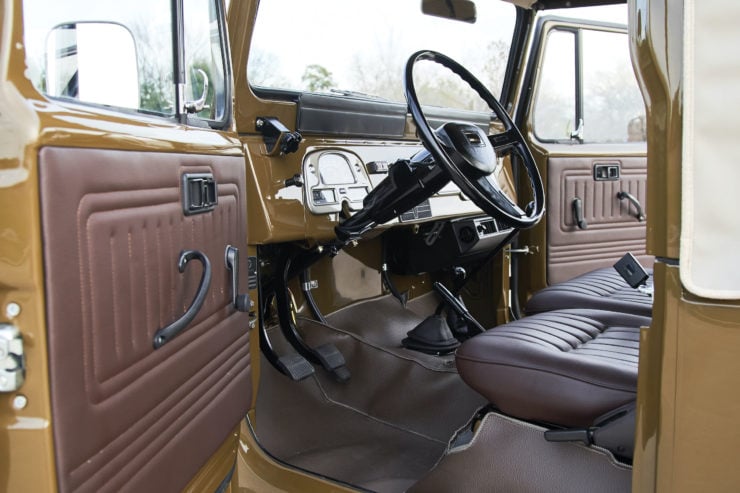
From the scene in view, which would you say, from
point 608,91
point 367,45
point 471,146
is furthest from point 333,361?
point 608,91

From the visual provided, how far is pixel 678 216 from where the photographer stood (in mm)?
977

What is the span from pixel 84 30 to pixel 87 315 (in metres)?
0.47

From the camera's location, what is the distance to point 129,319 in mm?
1007

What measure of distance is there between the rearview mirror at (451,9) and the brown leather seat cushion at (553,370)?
4.18 ft

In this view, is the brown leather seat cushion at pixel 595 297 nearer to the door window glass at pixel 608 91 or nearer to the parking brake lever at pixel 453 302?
the parking brake lever at pixel 453 302

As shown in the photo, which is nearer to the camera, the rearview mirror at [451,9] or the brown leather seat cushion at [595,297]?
the brown leather seat cushion at [595,297]

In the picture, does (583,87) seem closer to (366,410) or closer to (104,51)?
(366,410)

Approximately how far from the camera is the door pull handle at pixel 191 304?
109 centimetres

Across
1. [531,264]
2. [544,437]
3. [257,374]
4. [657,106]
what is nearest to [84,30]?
[657,106]

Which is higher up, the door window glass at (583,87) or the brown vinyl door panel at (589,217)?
the door window glass at (583,87)

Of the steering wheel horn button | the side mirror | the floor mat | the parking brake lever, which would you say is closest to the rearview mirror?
the steering wheel horn button

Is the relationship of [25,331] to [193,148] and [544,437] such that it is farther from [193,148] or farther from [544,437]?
[544,437]

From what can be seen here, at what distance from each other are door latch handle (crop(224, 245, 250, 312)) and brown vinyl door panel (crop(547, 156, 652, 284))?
2.03 meters

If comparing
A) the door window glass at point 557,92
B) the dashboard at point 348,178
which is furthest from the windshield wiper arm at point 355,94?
the door window glass at point 557,92
